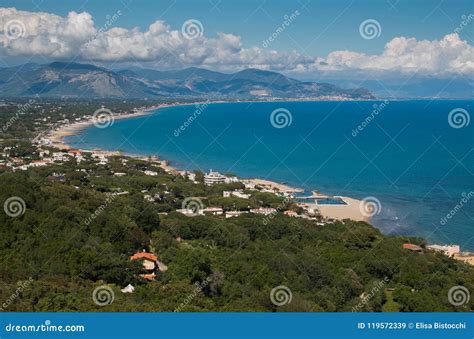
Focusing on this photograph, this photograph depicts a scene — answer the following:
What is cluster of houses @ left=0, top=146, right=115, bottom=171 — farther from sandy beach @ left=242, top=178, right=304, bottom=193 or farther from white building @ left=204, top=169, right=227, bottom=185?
sandy beach @ left=242, top=178, right=304, bottom=193

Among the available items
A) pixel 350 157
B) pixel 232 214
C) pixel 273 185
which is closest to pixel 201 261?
pixel 232 214

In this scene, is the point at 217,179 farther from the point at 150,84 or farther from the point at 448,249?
the point at 150,84

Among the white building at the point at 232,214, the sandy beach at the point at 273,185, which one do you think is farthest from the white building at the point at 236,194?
the sandy beach at the point at 273,185

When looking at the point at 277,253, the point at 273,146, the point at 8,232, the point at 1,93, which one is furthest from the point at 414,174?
the point at 1,93

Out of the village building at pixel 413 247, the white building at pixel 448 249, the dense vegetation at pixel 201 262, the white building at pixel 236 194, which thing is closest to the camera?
the dense vegetation at pixel 201 262

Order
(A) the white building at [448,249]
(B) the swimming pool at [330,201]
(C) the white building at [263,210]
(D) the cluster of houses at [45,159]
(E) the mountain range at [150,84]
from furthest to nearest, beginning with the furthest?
(E) the mountain range at [150,84], (D) the cluster of houses at [45,159], (B) the swimming pool at [330,201], (C) the white building at [263,210], (A) the white building at [448,249]

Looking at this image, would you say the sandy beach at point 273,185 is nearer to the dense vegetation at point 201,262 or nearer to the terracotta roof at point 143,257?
the dense vegetation at point 201,262

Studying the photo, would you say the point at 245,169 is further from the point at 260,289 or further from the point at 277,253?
the point at 260,289
